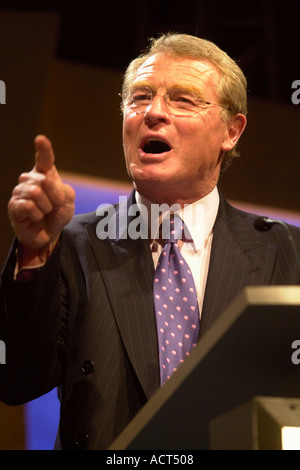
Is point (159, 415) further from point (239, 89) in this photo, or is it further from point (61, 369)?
point (239, 89)

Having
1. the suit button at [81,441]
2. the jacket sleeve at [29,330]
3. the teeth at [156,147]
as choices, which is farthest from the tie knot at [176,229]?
the suit button at [81,441]

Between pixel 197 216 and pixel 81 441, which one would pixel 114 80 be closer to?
pixel 197 216

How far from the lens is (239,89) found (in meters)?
1.95

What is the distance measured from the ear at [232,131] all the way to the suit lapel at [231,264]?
22 centimetres

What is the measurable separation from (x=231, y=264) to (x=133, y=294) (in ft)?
0.87

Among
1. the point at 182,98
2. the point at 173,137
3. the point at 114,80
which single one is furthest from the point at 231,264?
the point at 114,80

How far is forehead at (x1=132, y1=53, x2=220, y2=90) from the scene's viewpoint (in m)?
1.80

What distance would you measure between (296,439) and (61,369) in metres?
0.74

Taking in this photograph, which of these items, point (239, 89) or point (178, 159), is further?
point (239, 89)

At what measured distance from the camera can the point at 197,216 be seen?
70.7 inches

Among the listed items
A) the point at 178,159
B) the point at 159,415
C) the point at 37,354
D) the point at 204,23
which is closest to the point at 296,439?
the point at 159,415

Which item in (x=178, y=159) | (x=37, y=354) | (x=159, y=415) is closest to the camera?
(x=159, y=415)

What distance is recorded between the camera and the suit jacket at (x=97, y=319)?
136 cm

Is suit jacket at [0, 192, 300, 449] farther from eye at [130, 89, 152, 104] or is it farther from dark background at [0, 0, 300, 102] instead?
dark background at [0, 0, 300, 102]
